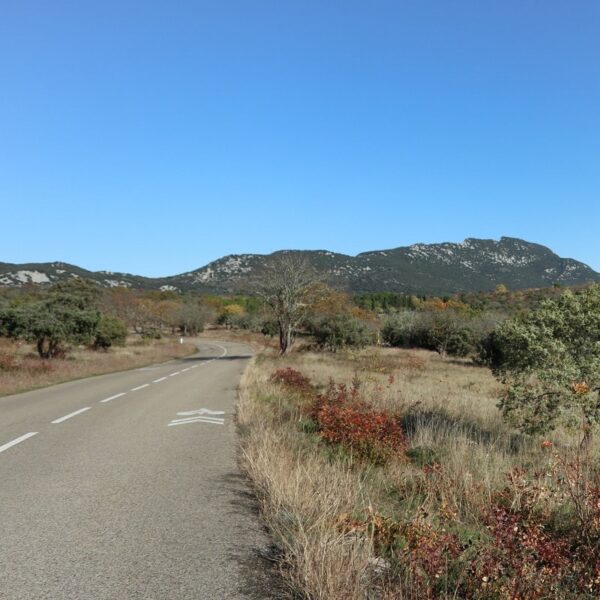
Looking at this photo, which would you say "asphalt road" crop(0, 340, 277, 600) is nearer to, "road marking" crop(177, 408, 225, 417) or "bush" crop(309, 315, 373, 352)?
"road marking" crop(177, 408, 225, 417)

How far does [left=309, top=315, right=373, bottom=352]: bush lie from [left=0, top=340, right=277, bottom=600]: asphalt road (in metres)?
35.0

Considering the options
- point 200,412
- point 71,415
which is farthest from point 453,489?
point 71,415

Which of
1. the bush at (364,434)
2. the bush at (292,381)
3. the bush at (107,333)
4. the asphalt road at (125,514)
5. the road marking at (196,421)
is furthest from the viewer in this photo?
the bush at (107,333)

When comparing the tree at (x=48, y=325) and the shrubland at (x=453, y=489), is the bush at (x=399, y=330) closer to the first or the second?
the tree at (x=48, y=325)

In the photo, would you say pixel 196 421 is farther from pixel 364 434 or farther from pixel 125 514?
pixel 125 514

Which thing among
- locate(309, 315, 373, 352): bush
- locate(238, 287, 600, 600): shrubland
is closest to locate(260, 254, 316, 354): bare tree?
locate(309, 315, 373, 352): bush

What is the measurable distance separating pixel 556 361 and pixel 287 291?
33.6m

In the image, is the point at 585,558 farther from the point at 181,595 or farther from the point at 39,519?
the point at 39,519

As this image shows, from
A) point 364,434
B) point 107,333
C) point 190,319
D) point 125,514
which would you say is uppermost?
point 190,319

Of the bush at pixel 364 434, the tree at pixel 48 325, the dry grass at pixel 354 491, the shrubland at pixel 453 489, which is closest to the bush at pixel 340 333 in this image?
the tree at pixel 48 325

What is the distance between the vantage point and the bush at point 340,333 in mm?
46062

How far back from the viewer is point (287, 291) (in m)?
41.9

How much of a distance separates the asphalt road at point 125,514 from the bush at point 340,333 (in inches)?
1378

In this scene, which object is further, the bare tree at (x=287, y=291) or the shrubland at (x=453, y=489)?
the bare tree at (x=287, y=291)
